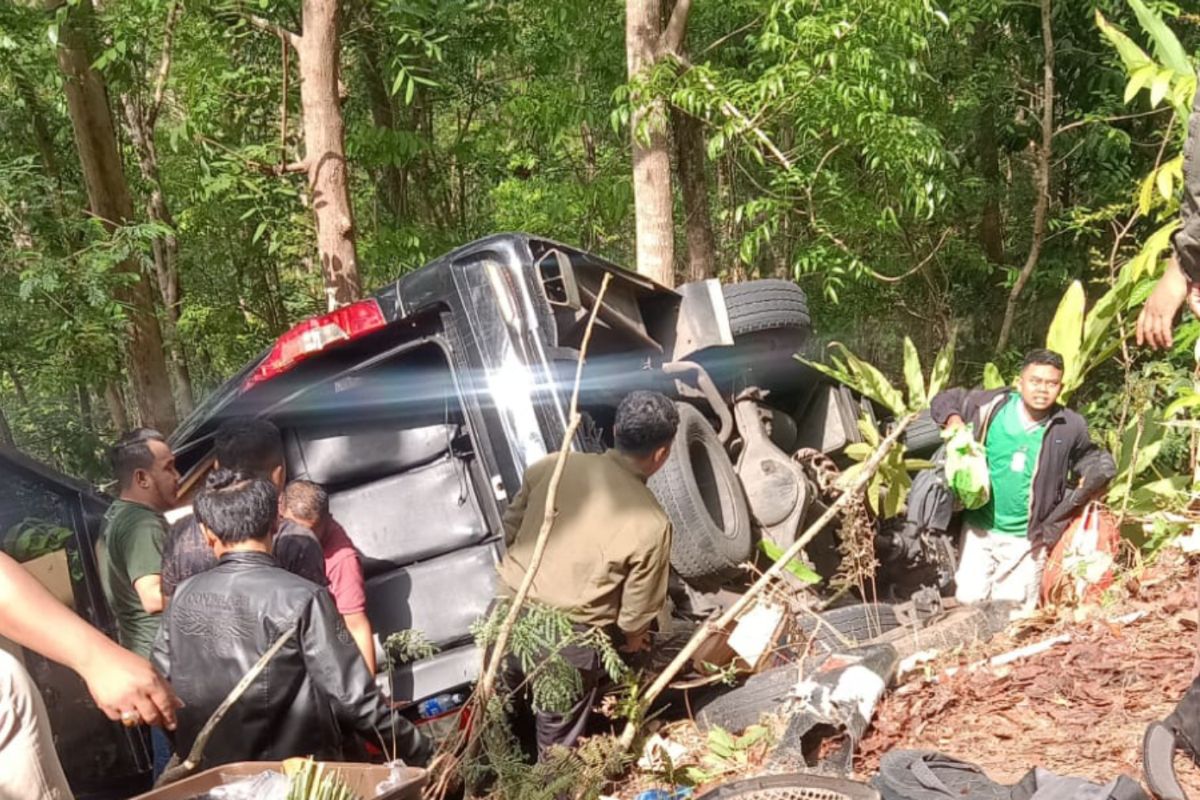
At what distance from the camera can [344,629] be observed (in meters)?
2.99

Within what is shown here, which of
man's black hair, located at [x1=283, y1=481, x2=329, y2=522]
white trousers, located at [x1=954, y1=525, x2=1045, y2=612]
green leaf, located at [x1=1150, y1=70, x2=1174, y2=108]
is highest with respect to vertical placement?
green leaf, located at [x1=1150, y1=70, x2=1174, y2=108]

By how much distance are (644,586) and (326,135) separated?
355cm

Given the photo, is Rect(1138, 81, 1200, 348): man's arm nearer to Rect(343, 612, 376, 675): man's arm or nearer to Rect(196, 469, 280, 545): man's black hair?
Rect(196, 469, 280, 545): man's black hair

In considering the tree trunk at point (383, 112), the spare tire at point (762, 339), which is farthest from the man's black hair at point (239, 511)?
the tree trunk at point (383, 112)

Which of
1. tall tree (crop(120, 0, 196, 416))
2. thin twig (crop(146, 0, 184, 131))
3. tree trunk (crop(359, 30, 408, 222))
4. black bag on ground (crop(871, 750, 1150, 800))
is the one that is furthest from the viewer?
tall tree (crop(120, 0, 196, 416))

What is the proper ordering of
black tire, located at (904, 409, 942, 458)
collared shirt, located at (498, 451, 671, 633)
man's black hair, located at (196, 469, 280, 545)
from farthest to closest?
black tire, located at (904, 409, 942, 458)
collared shirt, located at (498, 451, 671, 633)
man's black hair, located at (196, 469, 280, 545)

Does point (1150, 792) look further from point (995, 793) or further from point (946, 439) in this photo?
point (946, 439)

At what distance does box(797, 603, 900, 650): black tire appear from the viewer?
437cm

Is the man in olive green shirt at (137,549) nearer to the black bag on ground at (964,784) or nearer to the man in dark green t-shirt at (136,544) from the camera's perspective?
the man in dark green t-shirt at (136,544)

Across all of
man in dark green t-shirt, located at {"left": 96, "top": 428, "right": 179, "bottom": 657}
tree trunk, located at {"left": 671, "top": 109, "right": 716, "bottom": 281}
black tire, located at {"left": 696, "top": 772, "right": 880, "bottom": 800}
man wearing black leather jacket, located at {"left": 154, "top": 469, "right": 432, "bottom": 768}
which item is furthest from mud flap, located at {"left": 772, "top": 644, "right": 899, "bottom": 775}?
tree trunk, located at {"left": 671, "top": 109, "right": 716, "bottom": 281}

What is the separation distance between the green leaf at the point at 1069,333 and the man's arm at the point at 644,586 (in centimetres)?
305

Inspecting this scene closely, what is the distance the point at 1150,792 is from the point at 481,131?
985 centimetres

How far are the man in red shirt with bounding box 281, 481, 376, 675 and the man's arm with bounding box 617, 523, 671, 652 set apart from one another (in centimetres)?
106

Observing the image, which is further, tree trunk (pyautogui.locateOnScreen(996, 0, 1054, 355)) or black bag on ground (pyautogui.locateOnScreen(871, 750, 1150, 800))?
tree trunk (pyautogui.locateOnScreen(996, 0, 1054, 355))
